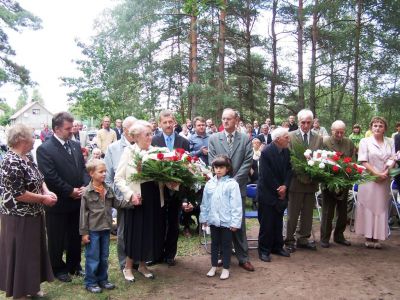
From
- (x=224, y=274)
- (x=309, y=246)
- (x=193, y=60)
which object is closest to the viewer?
(x=224, y=274)

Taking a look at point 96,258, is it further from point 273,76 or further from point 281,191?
point 273,76

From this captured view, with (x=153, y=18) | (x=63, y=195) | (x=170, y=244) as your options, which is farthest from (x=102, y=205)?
(x=153, y=18)

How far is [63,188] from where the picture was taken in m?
4.30

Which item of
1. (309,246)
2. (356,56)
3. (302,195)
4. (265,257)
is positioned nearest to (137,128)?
(265,257)

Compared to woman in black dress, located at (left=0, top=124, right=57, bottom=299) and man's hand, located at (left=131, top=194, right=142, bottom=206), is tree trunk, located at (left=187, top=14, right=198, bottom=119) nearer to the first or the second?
man's hand, located at (left=131, top=194, right=142, bottom=206)

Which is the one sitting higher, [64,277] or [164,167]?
[164,167]

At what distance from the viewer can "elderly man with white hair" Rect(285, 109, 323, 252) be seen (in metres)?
5.79

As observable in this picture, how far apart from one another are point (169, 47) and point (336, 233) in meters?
14.9

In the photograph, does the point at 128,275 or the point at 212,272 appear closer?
the point at 128,275

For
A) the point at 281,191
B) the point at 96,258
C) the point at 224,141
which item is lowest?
the point at 96,258

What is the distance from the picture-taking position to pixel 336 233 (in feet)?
20.7

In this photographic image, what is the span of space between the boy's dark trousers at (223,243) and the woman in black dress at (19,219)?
6.52 ft

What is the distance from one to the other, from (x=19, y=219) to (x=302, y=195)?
3.91 meters

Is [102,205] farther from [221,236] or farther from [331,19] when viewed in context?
[331,19]
